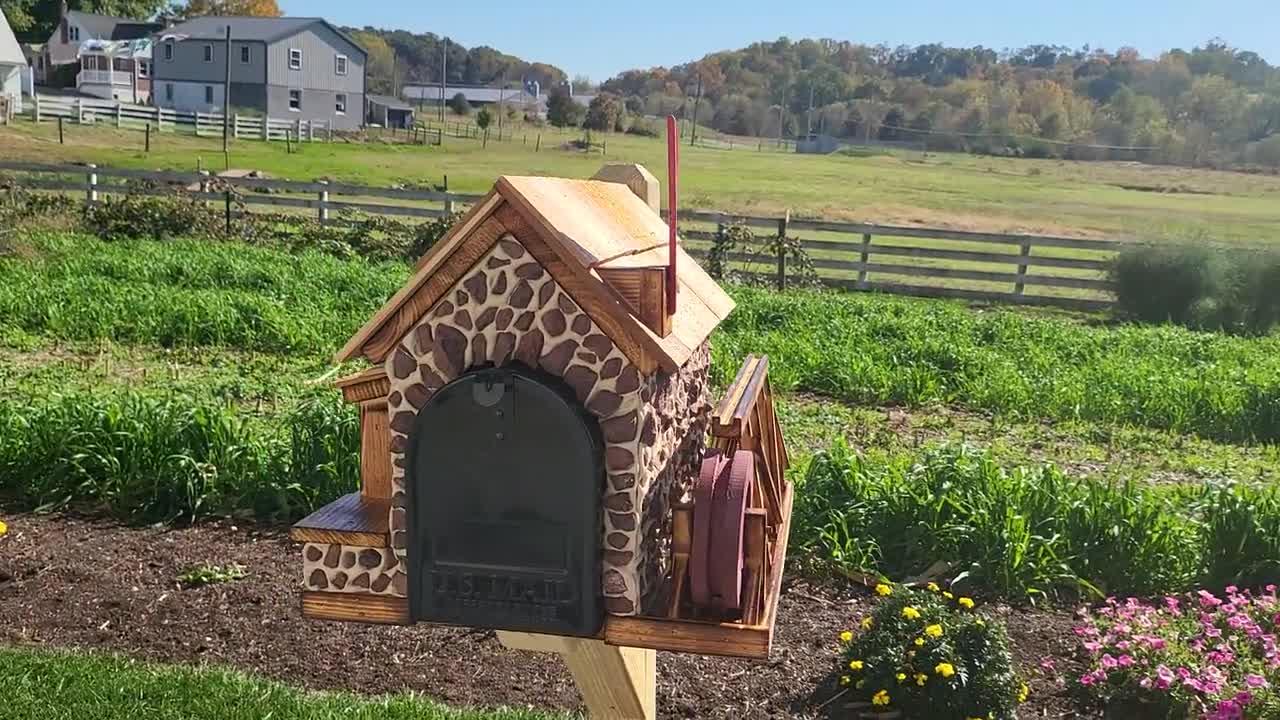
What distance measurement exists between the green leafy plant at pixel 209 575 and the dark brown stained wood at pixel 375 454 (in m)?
3.14

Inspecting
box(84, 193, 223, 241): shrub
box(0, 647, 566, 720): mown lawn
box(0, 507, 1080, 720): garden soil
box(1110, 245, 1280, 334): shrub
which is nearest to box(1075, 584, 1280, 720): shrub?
box(0, 507, 1080, 720): garden soil

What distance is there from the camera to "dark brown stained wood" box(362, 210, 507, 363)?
186 cm

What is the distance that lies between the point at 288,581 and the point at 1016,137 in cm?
4366

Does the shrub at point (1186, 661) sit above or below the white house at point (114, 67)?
below

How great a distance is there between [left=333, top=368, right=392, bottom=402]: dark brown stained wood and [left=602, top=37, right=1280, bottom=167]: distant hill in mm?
15473

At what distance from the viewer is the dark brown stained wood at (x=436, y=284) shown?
6.09ft

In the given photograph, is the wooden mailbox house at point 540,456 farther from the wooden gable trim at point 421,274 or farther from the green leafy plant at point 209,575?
the green leafy plant at point 209,575

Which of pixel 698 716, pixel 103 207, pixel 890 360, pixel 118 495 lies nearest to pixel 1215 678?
pixel 698 716

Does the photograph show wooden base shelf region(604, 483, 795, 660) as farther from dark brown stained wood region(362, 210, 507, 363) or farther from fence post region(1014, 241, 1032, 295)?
fence post region(1014, 241, 1032, 295)

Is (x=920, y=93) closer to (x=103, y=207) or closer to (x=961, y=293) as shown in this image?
(x=961, y=293)

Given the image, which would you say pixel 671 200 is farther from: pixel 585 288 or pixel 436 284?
pixel 436 284

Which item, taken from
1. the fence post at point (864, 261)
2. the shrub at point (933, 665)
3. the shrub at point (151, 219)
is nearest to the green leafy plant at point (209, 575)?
the shrub at point (933, 665)

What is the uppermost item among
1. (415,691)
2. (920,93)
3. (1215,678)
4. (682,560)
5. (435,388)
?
(920,93)

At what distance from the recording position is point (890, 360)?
10039mm
